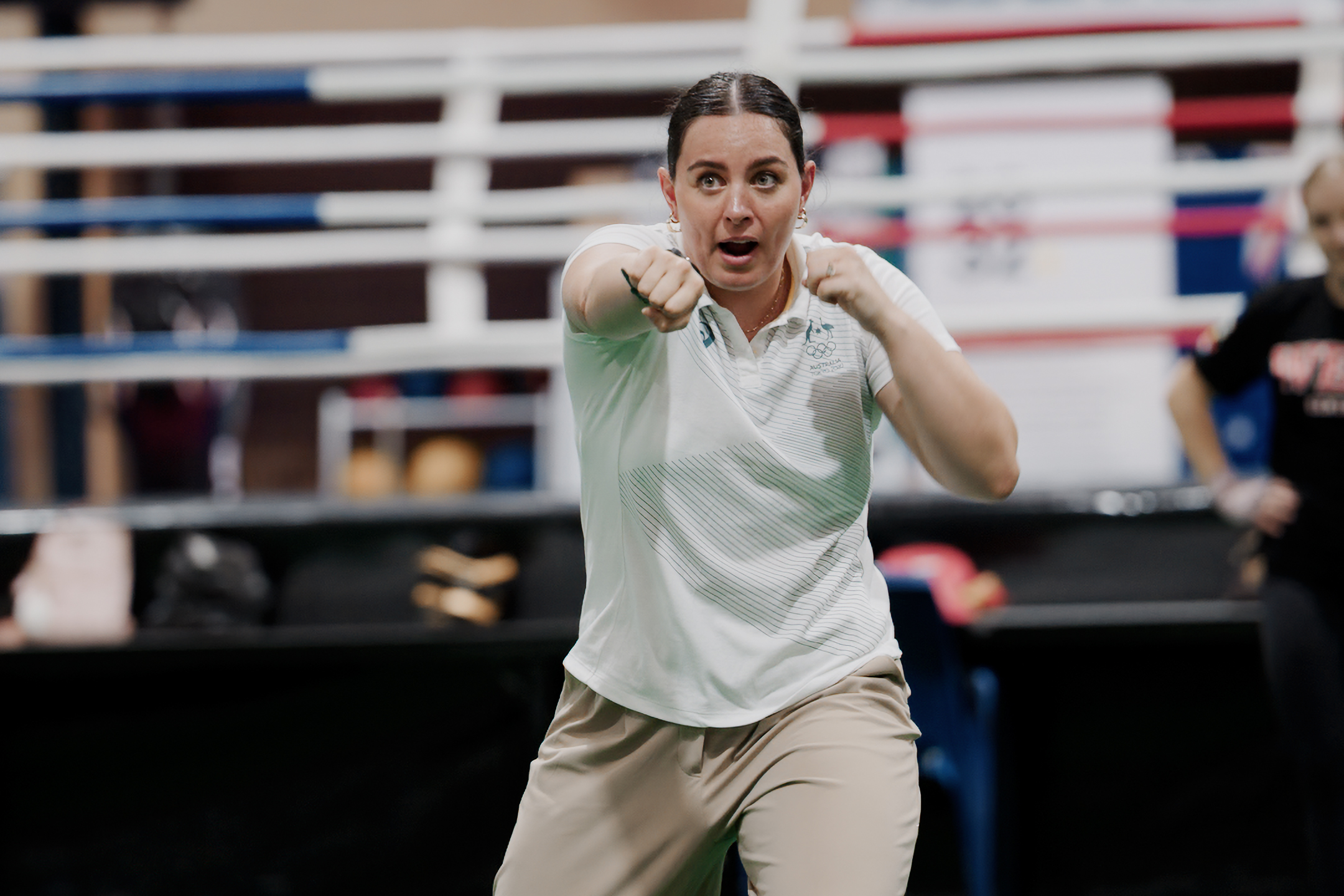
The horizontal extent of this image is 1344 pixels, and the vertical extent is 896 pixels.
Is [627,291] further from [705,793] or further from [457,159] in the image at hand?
[457,159]

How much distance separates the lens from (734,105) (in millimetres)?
1687

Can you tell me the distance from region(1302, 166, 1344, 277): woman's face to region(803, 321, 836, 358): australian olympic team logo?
4.78 ft

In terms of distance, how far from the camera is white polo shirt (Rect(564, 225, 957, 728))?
68.6 inches

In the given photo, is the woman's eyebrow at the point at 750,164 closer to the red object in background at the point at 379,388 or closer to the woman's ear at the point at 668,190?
the woman's ear at the point at 668,190

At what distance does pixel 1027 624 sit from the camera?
3.30 meters

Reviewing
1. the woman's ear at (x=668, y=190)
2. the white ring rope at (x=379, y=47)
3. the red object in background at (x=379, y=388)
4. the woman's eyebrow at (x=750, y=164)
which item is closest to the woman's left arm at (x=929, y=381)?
the woman's eyebrow at (x=750, y=164)

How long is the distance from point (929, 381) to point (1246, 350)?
1.77m

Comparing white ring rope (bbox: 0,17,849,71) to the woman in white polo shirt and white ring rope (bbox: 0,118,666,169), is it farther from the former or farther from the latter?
the woman in white polo shirt

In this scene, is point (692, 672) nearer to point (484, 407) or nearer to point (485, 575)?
point (485, 575)

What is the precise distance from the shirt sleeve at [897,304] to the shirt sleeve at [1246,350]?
5.03 ft

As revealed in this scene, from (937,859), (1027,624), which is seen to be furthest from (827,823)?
(937,859)

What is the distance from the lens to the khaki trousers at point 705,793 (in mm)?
1683

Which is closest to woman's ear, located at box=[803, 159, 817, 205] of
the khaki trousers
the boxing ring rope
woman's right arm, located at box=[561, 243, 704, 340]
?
woman's right arm, located at box=[561, 243, 704, 340]

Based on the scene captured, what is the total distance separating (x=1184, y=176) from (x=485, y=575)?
2.49 metres
